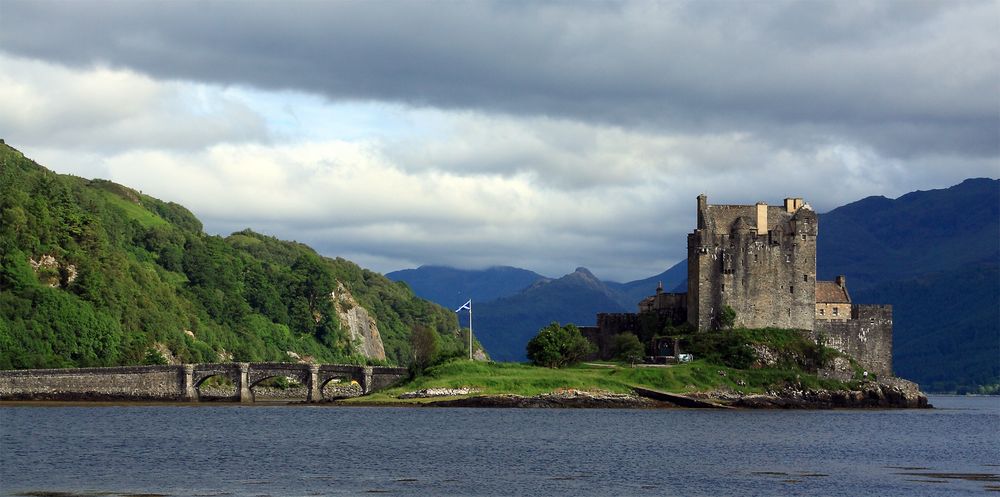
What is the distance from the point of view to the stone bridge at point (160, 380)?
427ft

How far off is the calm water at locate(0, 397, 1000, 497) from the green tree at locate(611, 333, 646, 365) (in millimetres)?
10369

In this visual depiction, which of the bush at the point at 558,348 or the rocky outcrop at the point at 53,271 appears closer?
the bush at the point at 558,348

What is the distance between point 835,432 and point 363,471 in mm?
42941

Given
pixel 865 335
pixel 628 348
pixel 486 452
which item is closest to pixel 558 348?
pixel 628 348

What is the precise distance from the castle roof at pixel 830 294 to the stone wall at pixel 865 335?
5.65ft

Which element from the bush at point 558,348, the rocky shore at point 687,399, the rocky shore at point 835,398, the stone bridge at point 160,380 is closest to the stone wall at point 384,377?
the stone bridge at point 160,380

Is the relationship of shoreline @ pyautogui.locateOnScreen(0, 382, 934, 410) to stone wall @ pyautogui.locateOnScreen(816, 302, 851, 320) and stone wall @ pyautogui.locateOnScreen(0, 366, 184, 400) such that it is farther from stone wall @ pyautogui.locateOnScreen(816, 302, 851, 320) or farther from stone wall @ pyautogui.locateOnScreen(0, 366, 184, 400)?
stone wall @ pyautogui.locateOnScreen(816, 302, 851, 320)

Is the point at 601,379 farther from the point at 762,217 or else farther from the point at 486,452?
the point at 486,452

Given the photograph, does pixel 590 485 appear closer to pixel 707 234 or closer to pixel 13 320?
pixel 707 234

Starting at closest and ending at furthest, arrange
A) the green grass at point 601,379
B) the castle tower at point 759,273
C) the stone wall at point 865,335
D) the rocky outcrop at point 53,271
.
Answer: the green grass at point 601,379
the castle tower at point 759,273
the stone wall at point 865,335
the rocky outcrop at point 53,271

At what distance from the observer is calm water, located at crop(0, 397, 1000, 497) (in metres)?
65.5

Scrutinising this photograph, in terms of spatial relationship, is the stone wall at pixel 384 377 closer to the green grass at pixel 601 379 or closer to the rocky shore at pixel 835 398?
the green grass at pixel 601 379

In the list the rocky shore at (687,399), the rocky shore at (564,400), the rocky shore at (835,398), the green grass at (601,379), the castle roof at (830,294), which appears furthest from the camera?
the castle roof at (830,294)

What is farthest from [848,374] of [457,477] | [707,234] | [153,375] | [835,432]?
[457,477]
